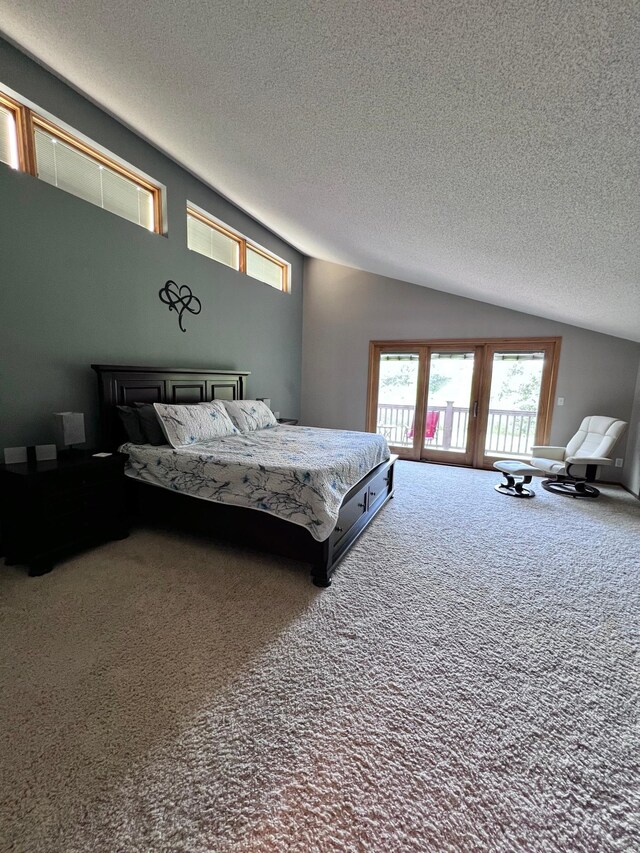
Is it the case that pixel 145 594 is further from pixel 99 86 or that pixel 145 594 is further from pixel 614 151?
pixel 99 86

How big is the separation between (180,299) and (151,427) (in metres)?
1.60

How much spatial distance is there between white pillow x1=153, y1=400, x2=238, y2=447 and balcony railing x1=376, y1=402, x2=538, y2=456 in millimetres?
3166

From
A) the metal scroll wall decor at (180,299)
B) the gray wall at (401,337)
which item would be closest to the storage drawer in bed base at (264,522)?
the metal scroll wall decor at (180,299)

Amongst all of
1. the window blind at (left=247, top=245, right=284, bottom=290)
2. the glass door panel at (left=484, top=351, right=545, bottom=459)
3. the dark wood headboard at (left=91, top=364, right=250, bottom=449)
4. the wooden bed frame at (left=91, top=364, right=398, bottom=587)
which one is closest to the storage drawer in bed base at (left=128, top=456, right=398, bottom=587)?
the wooden bed frame at (left=91, top=364, right=398, bottom=587)

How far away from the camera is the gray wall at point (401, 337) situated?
473 centimetres

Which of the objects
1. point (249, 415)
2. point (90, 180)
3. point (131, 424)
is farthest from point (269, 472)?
point (90, 180)

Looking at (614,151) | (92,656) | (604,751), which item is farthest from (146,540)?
(614,151)

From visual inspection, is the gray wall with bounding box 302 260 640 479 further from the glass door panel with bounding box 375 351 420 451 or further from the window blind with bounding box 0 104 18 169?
the window blind with bounding box 0 104 18 169

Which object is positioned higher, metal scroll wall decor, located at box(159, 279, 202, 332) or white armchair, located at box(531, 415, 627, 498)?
metal scroll wall decor, located at box(159, 279, 202, 332)

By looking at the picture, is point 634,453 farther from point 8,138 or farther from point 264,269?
point 8,138

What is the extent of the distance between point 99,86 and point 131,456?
2.80 m

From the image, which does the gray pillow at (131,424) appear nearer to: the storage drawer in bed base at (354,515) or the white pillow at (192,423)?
the white pillow at (192,423)

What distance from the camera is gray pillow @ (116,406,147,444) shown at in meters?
3.06

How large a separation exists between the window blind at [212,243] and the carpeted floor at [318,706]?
11.5 feet
